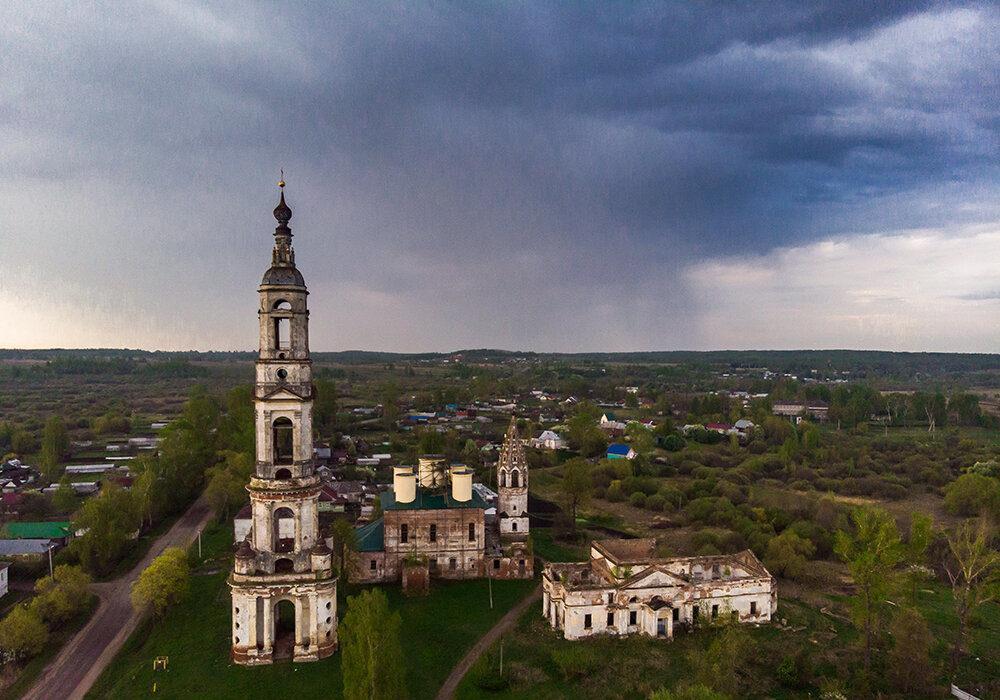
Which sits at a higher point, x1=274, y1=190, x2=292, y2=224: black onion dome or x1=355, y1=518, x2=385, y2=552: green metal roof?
x1=274, y1=190, x2=292, y2=224: black onion dome

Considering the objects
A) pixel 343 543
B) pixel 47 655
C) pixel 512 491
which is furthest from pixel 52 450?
pixel 512 491

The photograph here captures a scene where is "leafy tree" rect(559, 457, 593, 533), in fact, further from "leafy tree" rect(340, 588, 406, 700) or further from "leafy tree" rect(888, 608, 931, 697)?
"leafy tree" rect(340, 588, 406, 700)

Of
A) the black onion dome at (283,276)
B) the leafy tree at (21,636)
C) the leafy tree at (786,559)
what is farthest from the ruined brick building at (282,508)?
the leafy tree at (786,559)

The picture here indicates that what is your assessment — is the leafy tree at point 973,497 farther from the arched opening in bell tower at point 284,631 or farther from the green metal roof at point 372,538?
the arched opening in bell tower at point 284,631

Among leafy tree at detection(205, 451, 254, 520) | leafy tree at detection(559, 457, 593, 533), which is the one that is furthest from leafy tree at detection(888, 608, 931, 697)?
leafy tree at detection(205, 451, 254, 520)

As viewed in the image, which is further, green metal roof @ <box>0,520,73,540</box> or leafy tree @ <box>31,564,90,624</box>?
green metal roof @ <box>0,520,73,540</box>

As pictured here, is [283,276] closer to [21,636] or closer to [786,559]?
[21,636]
